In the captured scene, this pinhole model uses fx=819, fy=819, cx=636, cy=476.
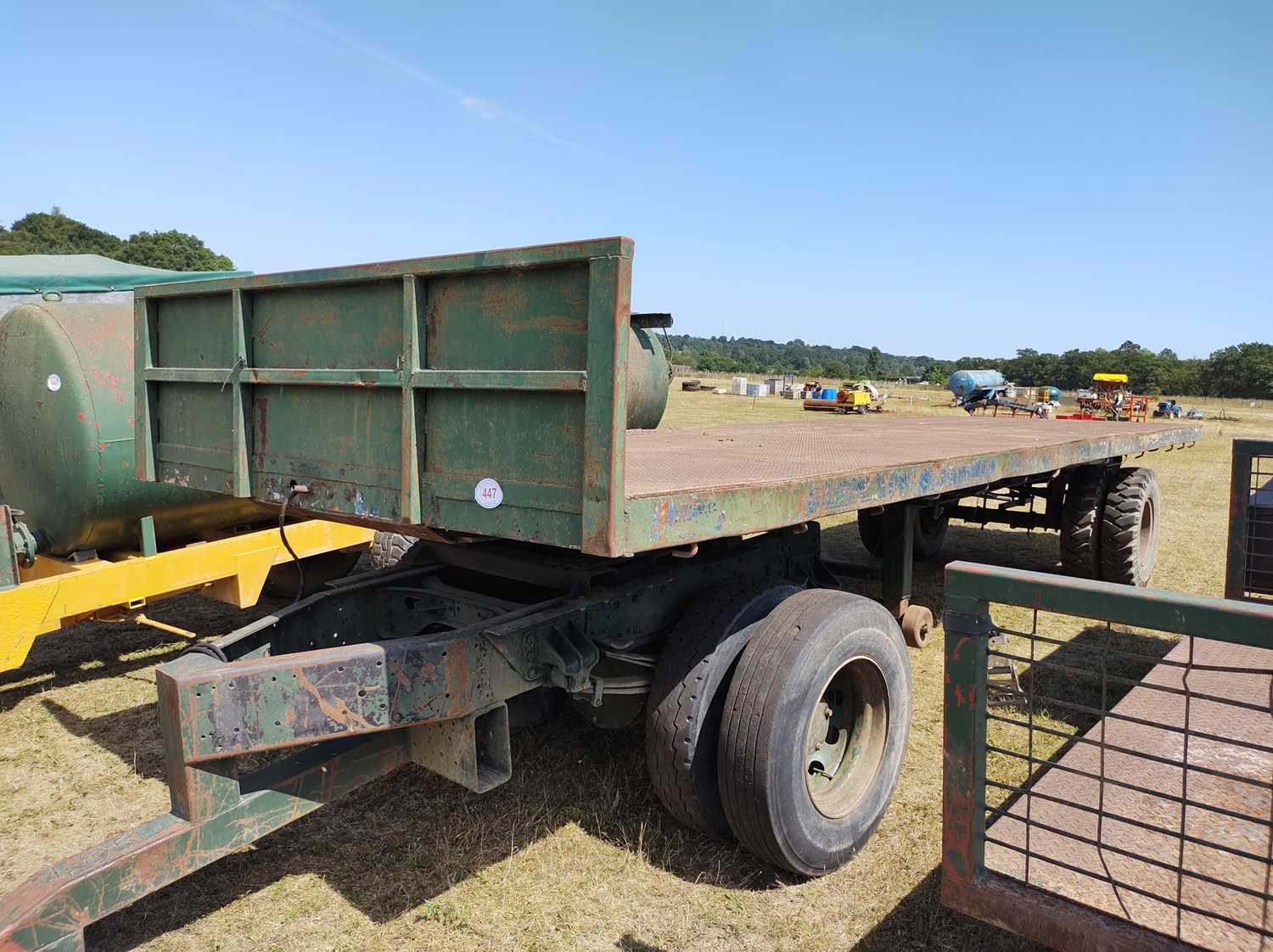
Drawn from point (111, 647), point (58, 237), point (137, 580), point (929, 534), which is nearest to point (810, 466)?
point (137, 580)

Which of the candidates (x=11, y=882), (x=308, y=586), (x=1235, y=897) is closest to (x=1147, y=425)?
(x=1235, y=897)

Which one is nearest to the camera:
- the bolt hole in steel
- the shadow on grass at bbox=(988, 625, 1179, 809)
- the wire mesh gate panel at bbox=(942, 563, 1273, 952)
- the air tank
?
the wire mesh gate panel at bbox=(942, 563, 1273, 952)

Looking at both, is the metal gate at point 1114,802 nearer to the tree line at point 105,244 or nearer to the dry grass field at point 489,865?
the dry grass field at point 489,865

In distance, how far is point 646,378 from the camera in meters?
5.70

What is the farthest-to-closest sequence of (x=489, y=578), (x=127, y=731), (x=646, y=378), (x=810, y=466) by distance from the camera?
(x=646, y=378) < (x=127, y=731) < (x=489, y=578) < (x=810, y=466)

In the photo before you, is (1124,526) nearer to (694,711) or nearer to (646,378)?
(646,378)

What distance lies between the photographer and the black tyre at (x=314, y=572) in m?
5.95

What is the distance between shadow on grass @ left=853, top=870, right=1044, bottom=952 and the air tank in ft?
136

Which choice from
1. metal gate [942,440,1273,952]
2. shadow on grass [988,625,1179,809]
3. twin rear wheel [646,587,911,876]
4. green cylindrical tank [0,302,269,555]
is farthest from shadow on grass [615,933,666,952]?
green cylindrical tank [0,302,269,555]

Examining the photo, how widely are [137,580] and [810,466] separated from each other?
3672mm

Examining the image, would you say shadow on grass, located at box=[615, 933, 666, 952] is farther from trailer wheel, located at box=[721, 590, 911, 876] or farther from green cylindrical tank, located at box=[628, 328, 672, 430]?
green cylindrical tank, located at box=[628, 328, 672, 430]

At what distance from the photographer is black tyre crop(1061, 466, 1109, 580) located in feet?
21.8

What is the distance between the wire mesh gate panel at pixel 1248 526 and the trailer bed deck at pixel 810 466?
855 millimetres

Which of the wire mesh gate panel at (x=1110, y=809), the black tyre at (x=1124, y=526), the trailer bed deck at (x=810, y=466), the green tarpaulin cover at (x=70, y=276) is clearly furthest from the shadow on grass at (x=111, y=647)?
the black tyre at (x=1124, y=526)
